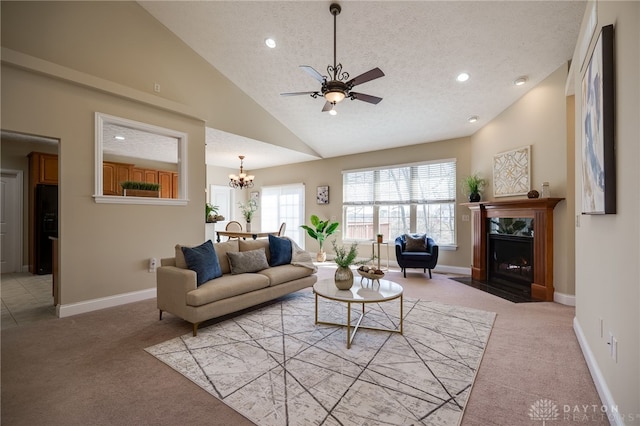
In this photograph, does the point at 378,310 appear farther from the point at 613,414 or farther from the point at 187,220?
the point at 187,220

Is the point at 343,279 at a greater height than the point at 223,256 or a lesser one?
lesser

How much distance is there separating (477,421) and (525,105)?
4.57 metres

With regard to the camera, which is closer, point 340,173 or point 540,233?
point 540,233

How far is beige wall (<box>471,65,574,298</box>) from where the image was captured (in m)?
3.85

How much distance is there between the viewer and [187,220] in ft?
15.1

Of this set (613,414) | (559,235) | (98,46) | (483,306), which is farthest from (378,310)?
(98,46)

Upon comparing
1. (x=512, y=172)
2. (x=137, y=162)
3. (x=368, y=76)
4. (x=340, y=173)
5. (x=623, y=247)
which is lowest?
(x=623, y=247)

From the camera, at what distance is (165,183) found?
23.7 ft

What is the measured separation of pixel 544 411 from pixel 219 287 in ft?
9.08

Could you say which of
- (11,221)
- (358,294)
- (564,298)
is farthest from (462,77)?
(11,221)

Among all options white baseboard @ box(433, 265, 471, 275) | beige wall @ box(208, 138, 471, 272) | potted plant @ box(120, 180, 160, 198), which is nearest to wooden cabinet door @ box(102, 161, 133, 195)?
beige wall @ box(208, 138, 471, 272)

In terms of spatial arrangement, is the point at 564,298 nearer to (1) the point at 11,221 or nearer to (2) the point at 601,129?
(2) the point at 601,129

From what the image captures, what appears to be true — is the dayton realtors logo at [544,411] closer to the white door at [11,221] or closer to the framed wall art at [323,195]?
the framed wall art at [323,195]

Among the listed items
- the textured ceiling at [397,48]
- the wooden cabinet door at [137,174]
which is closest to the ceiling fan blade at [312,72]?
the textured ceiling at [397,48]
